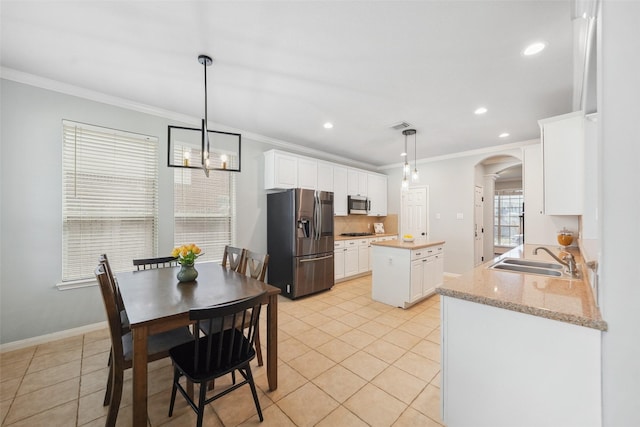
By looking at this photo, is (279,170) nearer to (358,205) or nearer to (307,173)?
(307,173)

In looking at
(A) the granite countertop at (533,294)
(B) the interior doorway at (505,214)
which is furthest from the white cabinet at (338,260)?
(B) the interior doorway at (505,214)

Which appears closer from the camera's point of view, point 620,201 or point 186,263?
point 620,201

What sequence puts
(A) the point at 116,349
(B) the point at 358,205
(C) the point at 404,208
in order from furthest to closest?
(C) the point at 404,208 < (B) the point at 358,205 < (A) the point at 116,349

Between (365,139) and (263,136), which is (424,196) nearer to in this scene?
(365,139)

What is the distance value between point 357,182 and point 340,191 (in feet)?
2.16

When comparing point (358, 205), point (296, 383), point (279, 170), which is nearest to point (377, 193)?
point (358, 205)

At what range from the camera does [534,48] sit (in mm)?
2025

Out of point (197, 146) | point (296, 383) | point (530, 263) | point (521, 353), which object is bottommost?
point (296, 383)

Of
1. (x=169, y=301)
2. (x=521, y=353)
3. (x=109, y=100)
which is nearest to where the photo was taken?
(x=521, y=353)

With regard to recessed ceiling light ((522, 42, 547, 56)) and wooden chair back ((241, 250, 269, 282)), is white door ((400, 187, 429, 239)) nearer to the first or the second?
recessed ceiling light ((522, 42, 547, 56))

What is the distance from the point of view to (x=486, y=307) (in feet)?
4.49

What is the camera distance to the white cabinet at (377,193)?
611 centimetres

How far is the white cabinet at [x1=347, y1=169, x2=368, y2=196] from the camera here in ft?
18.2

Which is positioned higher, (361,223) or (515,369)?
(361,223)
